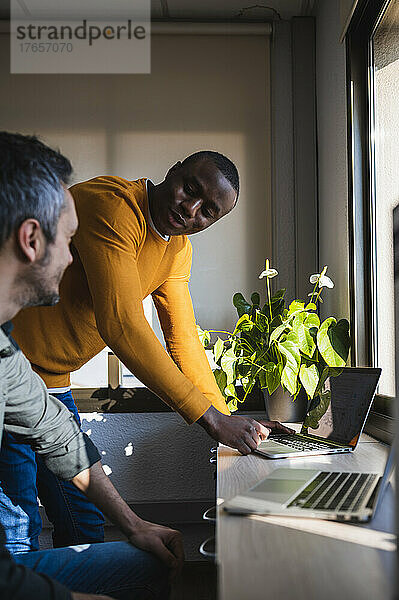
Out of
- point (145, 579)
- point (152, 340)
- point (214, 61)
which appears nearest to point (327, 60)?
point (214, 61)

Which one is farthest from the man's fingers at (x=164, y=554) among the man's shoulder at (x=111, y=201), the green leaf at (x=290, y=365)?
the green leaf at (x=290, y=365)

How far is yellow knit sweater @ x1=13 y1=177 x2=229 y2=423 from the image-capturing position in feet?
4.84

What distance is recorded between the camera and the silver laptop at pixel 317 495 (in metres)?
0.96

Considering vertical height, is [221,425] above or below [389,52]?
below

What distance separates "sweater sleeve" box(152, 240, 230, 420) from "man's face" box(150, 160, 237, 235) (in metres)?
0.26

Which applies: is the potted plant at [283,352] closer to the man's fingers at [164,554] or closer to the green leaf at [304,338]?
the green leaf at [304,338]

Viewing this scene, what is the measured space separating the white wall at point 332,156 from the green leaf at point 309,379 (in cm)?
28

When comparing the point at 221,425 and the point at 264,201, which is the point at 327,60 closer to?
the point at 264,201

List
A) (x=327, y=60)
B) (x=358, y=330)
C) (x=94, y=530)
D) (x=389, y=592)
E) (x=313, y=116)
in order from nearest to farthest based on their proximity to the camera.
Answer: (x=389, y=592) → (x=94, y=530) → (x=358, y=330) → (x=327, y=60) → (x=313, y=116)

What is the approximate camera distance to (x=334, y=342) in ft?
7.04

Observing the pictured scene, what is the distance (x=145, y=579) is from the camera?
1.15 meters

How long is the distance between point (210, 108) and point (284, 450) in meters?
1.74

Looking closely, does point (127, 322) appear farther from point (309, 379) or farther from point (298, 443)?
point (309, 379)

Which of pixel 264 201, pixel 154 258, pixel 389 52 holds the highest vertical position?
pixel 389 52
